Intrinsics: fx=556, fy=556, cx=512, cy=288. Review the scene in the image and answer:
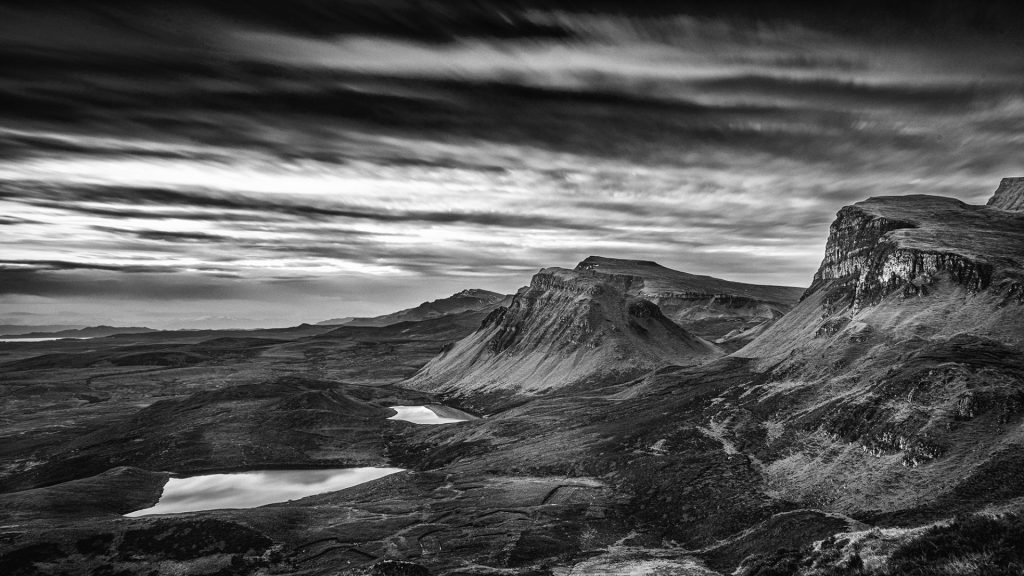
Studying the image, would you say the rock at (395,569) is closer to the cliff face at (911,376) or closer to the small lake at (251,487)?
the cliff face at (911,376)

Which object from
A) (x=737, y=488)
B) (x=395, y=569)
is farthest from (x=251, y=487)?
(x=737, y=488)

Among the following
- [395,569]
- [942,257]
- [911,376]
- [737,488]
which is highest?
[942,257]

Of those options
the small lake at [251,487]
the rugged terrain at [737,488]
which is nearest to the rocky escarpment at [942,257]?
the rugged terrain at [737,488]

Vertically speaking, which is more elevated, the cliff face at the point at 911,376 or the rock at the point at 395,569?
the cliff face at the point at 911,376

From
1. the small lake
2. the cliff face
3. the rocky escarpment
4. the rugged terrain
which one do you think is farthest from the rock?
the rocky escarpment

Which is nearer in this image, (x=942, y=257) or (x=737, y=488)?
(x=737, y=488)

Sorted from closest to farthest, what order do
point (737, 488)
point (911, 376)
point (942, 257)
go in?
1. point (737, 488)
2. point (911, 376)
3. point (942, 257)

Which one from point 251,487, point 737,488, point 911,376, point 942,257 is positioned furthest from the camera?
point 251,487

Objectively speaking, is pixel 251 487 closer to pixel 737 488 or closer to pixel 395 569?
pixel 395 569

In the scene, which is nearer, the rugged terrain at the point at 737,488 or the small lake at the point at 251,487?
the rugged terrain at the point at 737,488

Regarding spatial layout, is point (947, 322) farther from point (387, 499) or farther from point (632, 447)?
point (387, 499)
